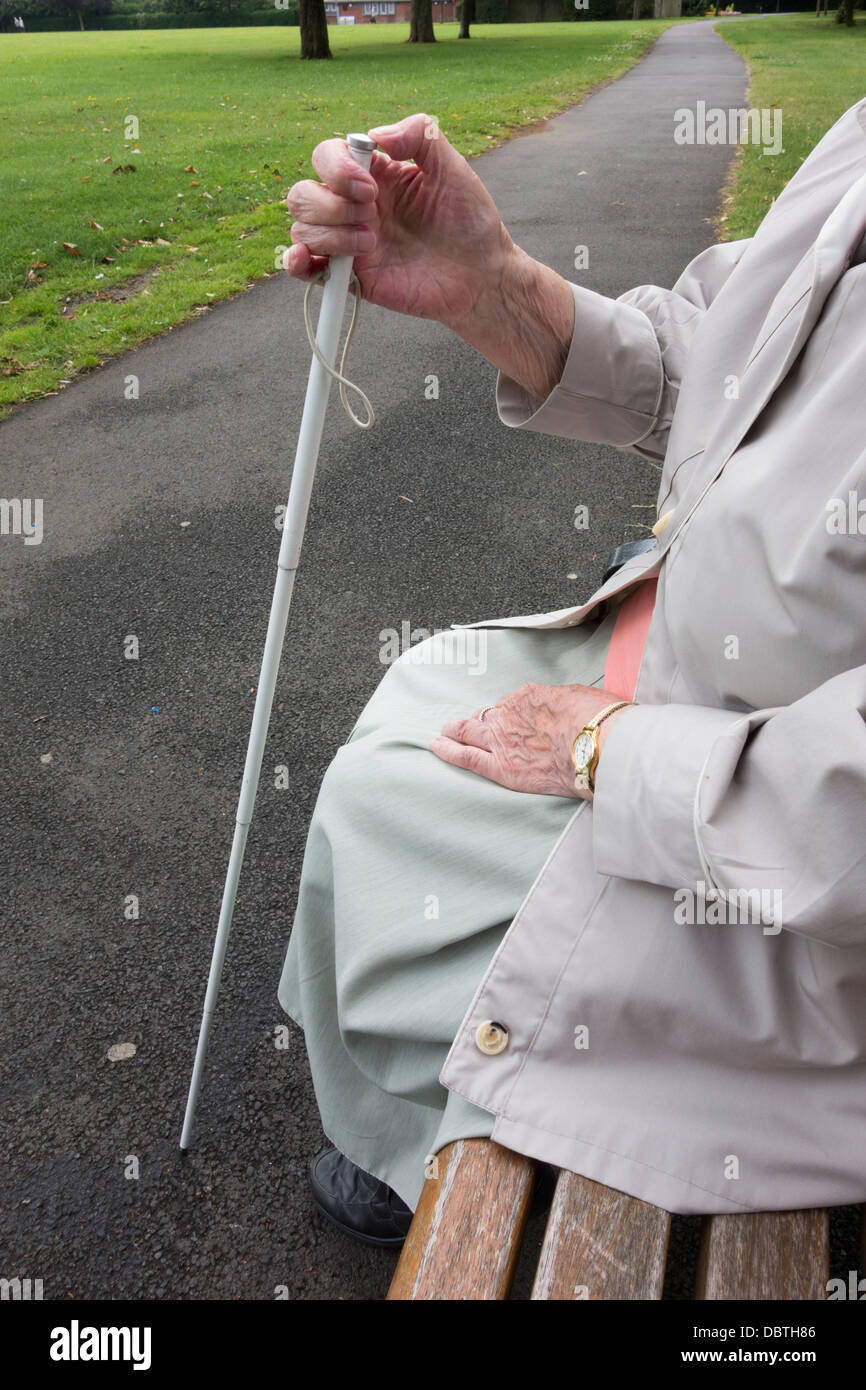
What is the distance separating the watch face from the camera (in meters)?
1.37

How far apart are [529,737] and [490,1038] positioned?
18.7 inches

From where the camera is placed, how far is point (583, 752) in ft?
4.55

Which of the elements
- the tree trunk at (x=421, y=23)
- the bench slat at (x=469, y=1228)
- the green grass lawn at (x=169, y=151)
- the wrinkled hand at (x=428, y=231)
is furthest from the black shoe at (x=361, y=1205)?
the tree trunk at (x=421, y=23)

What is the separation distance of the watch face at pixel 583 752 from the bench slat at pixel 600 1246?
53 cm

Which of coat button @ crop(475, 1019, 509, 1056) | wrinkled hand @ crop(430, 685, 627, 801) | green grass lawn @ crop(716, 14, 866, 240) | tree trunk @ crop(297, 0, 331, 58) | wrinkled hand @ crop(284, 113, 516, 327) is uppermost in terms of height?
tree trunk @ crop(297, 0, 331, 58)

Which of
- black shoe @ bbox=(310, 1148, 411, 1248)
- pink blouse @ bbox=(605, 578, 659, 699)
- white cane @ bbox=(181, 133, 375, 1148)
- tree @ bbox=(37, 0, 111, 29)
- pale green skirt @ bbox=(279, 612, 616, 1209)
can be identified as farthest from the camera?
tree @ bbox=(37, 0, 111, 29)

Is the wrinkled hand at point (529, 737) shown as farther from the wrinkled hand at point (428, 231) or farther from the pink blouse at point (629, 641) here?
the wrinkled hand at point (428, 231)

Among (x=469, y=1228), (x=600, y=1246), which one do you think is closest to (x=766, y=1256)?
→ (x=600, y=1246)

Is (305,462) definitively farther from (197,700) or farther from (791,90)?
(791,90)

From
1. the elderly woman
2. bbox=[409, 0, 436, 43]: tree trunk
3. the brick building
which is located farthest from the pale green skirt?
the brick building

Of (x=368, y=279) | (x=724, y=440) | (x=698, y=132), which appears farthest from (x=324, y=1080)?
(x=698, y=132)

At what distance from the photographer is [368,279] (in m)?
1.68

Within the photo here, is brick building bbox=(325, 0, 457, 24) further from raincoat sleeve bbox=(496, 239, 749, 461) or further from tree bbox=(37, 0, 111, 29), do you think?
raincoat sleeve bbox=(496, 239, 749, 461)

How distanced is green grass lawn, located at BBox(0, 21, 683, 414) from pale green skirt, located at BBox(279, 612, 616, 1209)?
4569 millimetres
